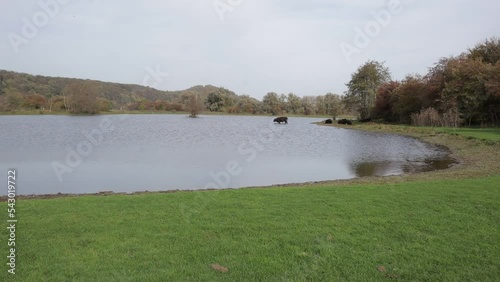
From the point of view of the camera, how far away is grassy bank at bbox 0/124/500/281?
3727 millimetres

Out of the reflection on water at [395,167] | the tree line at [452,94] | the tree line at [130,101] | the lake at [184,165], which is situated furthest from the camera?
the tree line at [130,101]

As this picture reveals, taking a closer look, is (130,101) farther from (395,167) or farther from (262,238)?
(262,238)

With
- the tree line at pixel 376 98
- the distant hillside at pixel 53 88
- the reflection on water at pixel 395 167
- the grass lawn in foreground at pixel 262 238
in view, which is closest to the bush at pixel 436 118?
the tree line at pixel 376 98

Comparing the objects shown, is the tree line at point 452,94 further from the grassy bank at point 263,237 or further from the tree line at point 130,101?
the tree line at point 130,101

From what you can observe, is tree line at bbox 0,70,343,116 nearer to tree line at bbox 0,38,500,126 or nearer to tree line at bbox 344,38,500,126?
tree line at bbox 0,38,500,126

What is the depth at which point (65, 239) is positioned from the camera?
455 cm

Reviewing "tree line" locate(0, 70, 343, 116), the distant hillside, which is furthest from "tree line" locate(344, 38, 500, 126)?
the distant hillside

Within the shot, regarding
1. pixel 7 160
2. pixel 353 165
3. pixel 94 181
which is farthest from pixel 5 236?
pixel 353 165

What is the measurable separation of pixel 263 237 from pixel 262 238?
28mm

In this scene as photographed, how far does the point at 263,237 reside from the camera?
4609 millimetres

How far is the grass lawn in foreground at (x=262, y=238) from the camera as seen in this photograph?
12.2 feet

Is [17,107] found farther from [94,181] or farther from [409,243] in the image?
[409,243]

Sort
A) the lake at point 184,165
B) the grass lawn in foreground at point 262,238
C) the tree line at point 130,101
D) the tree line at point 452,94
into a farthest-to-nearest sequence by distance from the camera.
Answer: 1. the tree line at point 130,101
2. the tree line at point 452,94
3. the lake at point 184,165
4. the grass lawn in foreground at point 262,238

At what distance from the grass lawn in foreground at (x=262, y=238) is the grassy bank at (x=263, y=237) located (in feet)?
0.05
